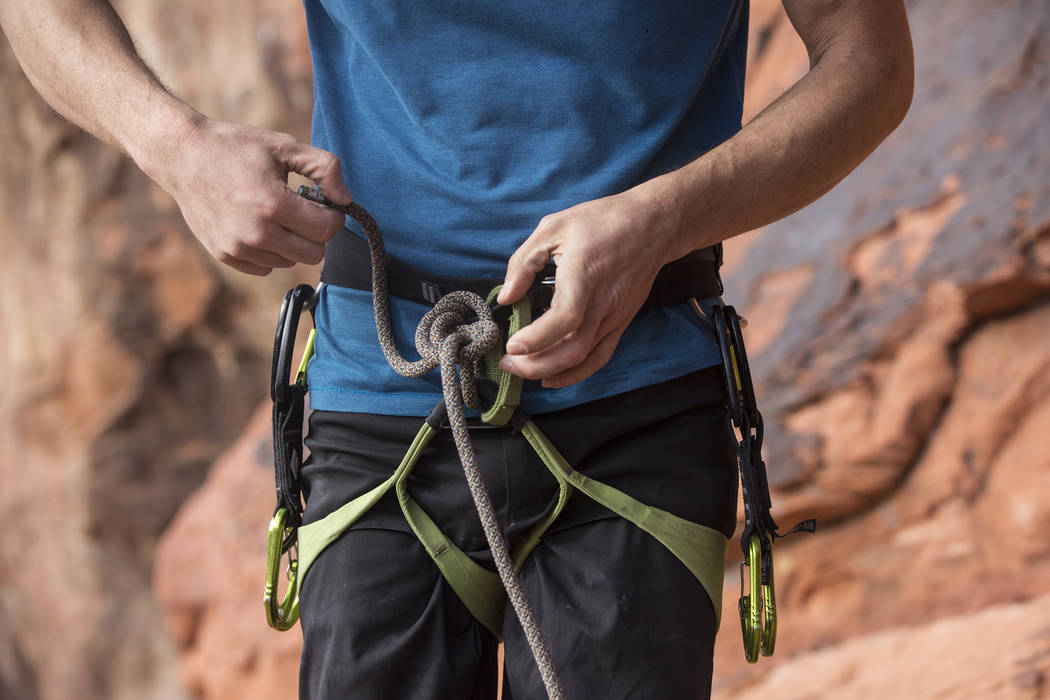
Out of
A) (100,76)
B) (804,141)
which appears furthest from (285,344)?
(804,141)

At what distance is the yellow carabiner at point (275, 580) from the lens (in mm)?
1004

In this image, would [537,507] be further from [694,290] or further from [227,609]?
[227,609]

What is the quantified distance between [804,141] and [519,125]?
267mm

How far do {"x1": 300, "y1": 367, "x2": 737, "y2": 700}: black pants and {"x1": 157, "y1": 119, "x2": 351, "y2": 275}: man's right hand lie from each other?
0.21m

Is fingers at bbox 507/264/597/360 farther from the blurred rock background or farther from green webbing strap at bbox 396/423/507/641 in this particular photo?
the blurred rock background

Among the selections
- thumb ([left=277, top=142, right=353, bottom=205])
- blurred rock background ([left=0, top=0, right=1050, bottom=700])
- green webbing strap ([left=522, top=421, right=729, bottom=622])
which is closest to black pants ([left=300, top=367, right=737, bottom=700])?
green webbing strap ([left=522, top=421, right=729, bottom=622])

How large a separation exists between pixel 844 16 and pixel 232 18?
470 centimetres

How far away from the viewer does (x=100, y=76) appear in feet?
2.89

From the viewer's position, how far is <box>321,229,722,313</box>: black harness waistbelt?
91cm

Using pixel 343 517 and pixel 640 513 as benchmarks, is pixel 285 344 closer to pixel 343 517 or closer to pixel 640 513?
pixel 343 517

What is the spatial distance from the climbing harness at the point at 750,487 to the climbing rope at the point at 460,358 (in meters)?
0.25

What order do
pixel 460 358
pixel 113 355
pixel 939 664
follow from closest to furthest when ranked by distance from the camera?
pixel 460 358
pixel 939 664
pixel 113 355

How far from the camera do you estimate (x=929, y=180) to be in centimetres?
265

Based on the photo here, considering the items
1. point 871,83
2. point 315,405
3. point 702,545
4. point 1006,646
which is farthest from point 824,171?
point 1006,646
